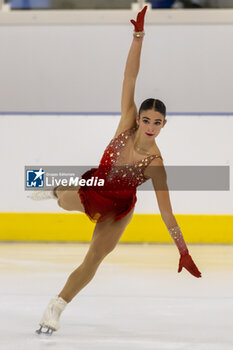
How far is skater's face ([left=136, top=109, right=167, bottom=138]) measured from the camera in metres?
3.79

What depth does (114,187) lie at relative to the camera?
12.8 feet

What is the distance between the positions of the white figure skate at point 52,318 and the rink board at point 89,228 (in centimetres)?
420

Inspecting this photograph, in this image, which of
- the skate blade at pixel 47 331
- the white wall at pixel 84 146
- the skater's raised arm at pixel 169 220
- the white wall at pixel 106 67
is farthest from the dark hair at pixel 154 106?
the white wall at pixel 106 67

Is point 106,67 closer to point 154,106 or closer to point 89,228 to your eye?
point 89,228

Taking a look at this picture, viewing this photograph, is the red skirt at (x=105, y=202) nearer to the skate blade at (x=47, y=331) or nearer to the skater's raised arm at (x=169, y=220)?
the skater's raised arm at (x=169, y=220)

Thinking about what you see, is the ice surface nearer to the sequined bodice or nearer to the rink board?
the rink board

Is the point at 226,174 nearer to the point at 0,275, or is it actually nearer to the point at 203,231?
the point at 203,231

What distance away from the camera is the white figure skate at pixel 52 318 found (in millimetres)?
3785

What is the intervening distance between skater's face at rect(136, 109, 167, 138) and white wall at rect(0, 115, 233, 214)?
4.26 metres

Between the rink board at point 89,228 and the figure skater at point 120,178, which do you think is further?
the rink board at point 89,228

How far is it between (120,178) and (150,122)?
326 millimetres

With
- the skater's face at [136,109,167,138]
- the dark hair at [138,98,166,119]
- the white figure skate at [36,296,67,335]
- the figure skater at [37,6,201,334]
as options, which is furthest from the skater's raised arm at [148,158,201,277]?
the white figure skate at [36,296,67,335]

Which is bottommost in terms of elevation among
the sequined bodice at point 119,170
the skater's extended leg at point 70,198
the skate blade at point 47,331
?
the skate blade at point 47,331

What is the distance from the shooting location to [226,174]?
320 inches
